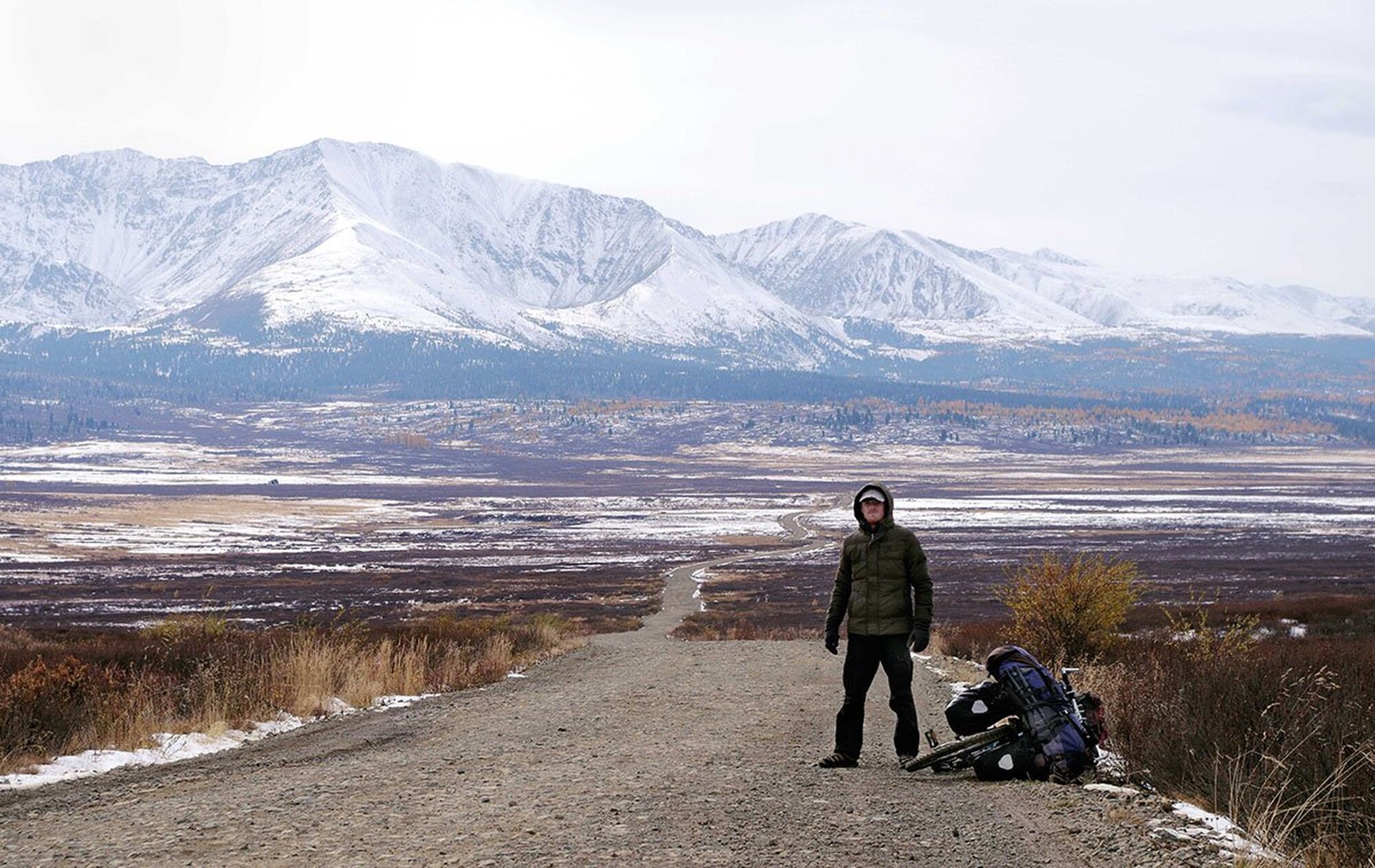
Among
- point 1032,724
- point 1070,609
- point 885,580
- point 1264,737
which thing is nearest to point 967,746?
point 1032,724

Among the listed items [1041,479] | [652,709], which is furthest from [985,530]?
[652,709]

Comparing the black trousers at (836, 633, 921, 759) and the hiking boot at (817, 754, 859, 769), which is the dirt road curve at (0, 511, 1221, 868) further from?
the black trousers at (836, 633, 921, 759)

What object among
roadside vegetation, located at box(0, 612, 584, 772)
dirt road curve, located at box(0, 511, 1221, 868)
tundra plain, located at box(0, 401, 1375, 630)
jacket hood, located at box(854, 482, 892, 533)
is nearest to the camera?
dirt road curve, located at box(0, 511, 1221, 868)

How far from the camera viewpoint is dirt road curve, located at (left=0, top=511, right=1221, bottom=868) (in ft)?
27.4

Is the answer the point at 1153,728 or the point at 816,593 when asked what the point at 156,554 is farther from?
the point at 1153,728

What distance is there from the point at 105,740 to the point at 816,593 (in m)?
55.8

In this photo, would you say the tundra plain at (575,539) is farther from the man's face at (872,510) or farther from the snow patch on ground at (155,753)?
the man's face at (872,510)

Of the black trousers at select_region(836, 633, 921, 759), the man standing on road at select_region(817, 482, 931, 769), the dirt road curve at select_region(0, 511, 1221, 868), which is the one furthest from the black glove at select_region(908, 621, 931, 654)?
the dirt road curve at select_region(0, 511, 1221, 868)

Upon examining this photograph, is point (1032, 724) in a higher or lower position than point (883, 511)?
lower

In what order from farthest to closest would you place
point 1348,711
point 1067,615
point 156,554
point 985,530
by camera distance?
point 985,530, point 156,554, point 1067,615, point 1348,711

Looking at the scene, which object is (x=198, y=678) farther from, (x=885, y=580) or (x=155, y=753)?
(x=885, y=580)

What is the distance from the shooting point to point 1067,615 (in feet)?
84.6

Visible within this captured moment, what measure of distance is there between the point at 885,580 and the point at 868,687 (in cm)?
102

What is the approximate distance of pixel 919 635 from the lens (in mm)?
11297
